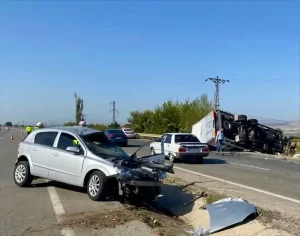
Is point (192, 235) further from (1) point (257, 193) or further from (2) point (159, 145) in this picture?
(2) point (159, 145)

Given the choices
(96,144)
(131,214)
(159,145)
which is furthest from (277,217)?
(159,145)

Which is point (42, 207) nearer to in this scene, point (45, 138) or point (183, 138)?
point (45, 138)

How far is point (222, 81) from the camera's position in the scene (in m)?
58.7

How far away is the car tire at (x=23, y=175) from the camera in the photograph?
10.7m

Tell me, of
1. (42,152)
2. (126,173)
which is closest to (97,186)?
(126,173)

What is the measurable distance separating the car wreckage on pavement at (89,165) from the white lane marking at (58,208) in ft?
1.28

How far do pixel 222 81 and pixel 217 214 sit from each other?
52.7 meters

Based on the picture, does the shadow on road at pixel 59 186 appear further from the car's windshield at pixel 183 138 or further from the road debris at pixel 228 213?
the car's windshield at pixel 183 138

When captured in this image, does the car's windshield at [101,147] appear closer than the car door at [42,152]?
Yes

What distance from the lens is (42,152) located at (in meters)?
10.4

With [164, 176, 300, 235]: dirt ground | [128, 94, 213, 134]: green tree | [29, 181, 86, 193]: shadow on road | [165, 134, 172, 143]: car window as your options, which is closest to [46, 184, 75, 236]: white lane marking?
[29, 181, 86, 193]: shadow on road

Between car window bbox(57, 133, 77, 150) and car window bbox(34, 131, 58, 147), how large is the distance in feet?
0.92

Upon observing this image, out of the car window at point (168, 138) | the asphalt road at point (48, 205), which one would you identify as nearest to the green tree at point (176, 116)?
the car window at point (168, 138)

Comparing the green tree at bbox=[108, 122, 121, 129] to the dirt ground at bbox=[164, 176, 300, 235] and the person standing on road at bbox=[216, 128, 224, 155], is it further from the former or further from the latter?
the dirt ground at bbox=[164, 176, 300, 235]
